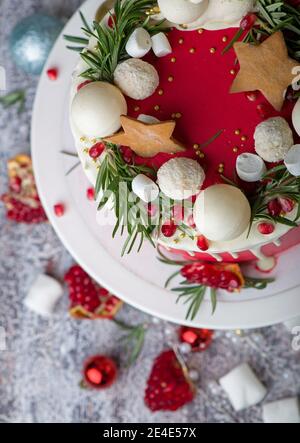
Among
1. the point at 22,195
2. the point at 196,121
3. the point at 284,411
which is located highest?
the point at 196,121

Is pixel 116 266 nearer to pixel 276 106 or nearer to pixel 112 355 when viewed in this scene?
pixel 112 355

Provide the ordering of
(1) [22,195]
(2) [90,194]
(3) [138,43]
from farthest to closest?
(1) [22,195] → (2) [90,194] → (3) [138,43]

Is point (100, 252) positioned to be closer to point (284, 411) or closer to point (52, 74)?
point (52, 74)

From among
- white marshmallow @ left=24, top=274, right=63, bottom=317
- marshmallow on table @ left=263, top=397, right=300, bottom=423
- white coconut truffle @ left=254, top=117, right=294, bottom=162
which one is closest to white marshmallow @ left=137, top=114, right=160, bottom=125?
white coconut truffle @ left=254, top=117, right=294, bottom=162

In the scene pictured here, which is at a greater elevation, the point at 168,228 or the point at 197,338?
the point at 168,228

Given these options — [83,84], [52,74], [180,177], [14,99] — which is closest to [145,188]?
[180,177]

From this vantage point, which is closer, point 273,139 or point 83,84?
point 273,139
